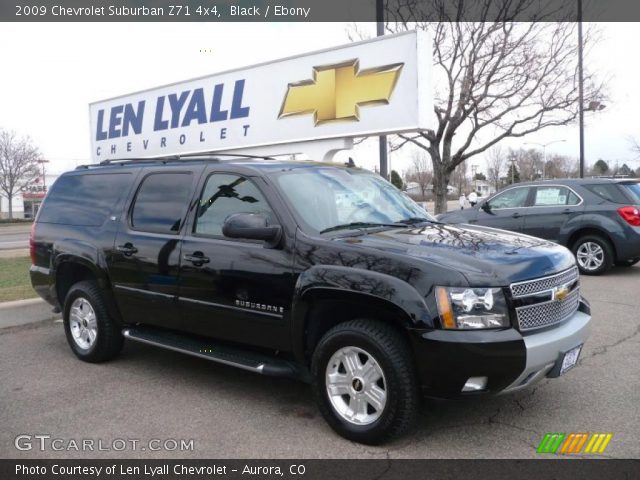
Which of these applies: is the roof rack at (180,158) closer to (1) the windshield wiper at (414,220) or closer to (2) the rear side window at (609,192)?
(1) the windshield wiper at (414,220)

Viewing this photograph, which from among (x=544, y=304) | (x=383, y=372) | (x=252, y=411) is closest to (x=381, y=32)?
(x=544, y=304)

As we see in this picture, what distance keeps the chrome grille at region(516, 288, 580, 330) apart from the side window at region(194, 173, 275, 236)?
6.69 feet

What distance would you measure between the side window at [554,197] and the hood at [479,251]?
22.9 feet

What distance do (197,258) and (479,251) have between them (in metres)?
2.20

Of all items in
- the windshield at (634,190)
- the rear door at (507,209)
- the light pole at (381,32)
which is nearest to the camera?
the windshield at (634,190)

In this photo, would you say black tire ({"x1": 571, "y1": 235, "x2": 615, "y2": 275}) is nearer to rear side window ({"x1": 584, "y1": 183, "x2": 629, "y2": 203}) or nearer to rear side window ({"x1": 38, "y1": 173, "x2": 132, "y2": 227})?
rear side window ({"x1": 584, "y1": 183, "x2": 629, "y2": 203})

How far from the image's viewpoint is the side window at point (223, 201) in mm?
4652

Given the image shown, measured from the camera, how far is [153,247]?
508 cm

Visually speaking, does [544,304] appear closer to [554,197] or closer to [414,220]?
[414,220]

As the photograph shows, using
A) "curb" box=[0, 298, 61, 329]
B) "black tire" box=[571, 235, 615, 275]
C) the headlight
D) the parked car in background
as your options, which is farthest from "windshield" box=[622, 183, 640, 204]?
"curb" box=[0, 298, 61, 329]

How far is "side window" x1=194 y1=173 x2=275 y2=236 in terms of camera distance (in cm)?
465

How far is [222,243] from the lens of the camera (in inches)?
182

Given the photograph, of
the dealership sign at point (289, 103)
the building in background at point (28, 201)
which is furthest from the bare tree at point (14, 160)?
the dealership sign at point (289, 103)
